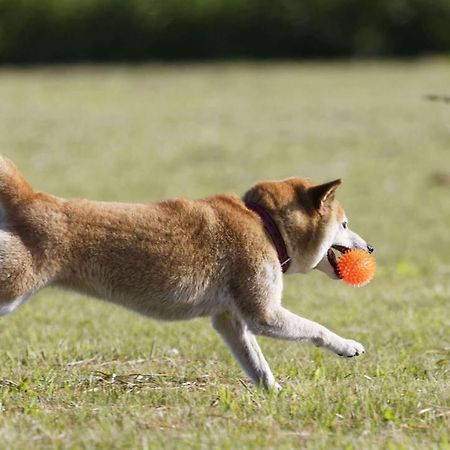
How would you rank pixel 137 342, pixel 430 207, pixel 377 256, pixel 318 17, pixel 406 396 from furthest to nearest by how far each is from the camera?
pixel 318 17
pixel 430 207
pixel 377 256
pixel 137 342
pixel 406 396

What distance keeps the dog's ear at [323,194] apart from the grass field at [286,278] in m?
0.88

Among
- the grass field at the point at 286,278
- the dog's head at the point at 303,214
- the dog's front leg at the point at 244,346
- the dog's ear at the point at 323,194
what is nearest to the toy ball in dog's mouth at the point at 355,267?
the dog's head at the point at 303,214

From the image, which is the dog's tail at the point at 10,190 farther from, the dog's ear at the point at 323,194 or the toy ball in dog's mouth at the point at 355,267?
the toy ball in dog's mouth at the point at 355,267

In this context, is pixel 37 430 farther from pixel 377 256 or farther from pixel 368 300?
pixel 377 256

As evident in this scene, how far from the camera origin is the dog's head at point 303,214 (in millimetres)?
5777

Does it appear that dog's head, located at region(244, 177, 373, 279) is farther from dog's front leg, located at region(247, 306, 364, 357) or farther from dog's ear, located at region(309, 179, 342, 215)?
dog's front leg, located at region(247, 306, 364, 357)

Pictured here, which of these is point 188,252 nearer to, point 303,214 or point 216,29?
point 303,214

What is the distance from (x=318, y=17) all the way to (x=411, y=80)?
21.0ft

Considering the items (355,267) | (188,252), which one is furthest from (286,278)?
(188,252)

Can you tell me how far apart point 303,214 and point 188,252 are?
76 cm

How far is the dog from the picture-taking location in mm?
5031

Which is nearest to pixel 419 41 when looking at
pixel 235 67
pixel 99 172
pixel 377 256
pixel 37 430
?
pixel 235 67

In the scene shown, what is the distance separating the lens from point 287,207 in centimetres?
580

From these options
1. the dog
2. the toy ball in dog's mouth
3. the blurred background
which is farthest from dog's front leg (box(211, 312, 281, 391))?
the toy ball in dog's mouth
